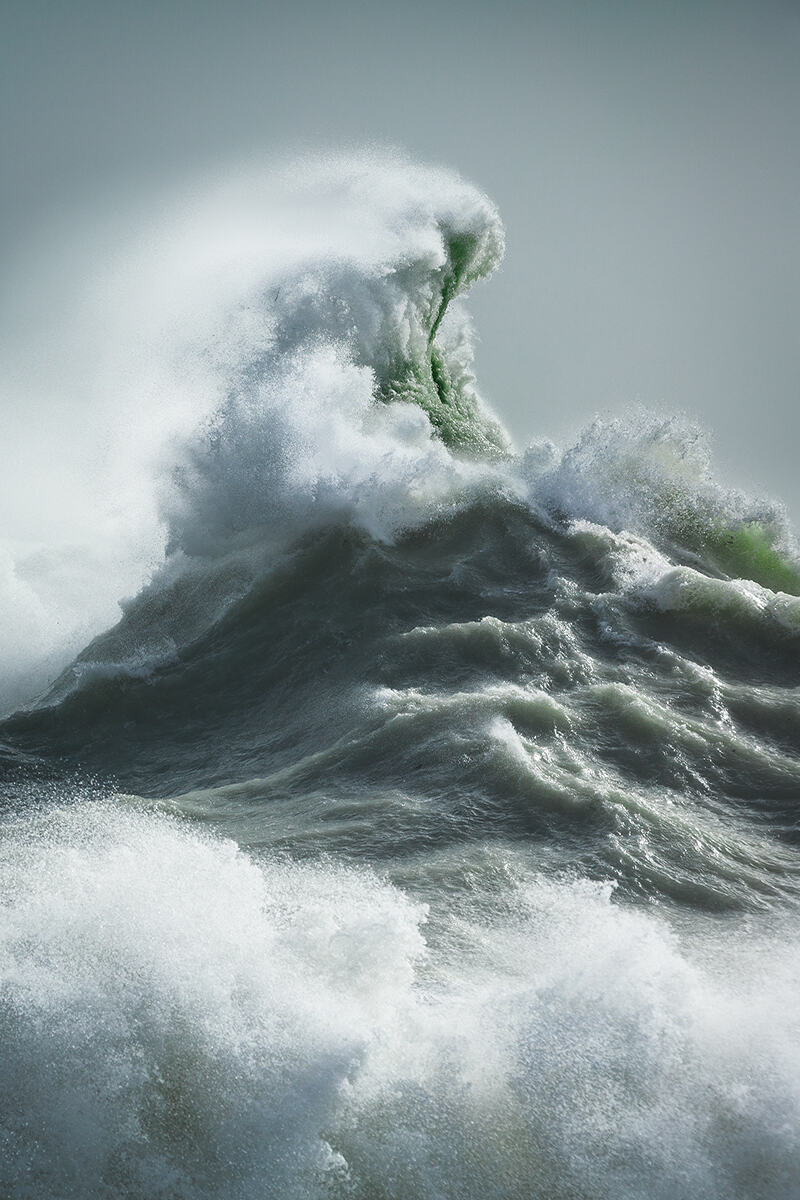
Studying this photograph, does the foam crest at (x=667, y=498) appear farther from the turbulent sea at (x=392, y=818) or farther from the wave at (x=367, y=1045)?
the wave at (x=367, y=1045)

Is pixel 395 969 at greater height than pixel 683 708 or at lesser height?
lesser

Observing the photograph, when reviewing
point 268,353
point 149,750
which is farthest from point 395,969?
point 268,353

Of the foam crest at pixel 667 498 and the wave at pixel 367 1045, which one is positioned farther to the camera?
the foam crest at pixel 667 498

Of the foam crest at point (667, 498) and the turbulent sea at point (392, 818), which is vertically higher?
the foam crest at point (667, 498)

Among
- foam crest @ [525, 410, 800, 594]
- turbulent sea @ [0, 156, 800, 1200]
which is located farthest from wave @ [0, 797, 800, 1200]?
foam crest @ [525, 410, 800, 594]

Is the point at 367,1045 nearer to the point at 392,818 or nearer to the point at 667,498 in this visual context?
the point at 392,818

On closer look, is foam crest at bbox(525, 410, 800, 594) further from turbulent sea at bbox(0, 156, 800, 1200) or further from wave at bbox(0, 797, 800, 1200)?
wave at bbox(0, 797, 800, 1200)

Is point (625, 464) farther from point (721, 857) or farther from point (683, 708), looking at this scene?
point (721, 857)

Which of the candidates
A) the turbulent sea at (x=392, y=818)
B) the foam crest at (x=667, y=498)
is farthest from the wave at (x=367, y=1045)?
the foam crest at (x=667, y=498)
